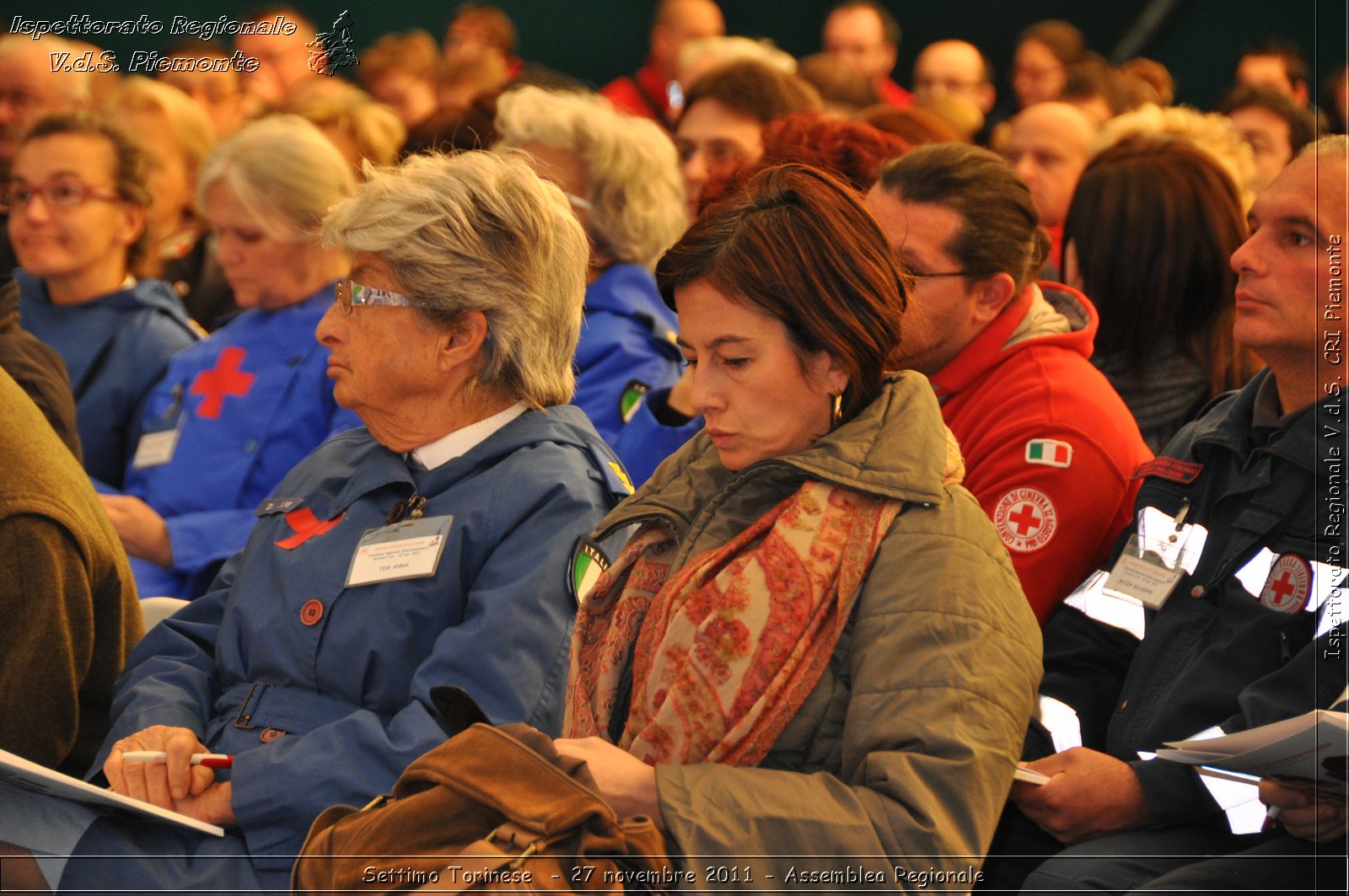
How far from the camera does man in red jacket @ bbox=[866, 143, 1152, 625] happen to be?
2496 millimetres

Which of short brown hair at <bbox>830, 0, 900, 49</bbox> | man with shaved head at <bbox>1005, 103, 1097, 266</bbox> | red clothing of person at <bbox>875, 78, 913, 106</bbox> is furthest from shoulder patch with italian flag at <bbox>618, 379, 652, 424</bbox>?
short brown hair at <bbox>830, 0, 900, 49</bbox>

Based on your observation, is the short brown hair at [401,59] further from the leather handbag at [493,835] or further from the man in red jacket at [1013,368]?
the leather handbag at [493,835]

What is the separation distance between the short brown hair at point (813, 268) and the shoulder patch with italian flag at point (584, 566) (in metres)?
0.48

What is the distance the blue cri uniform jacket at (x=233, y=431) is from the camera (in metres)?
3.42

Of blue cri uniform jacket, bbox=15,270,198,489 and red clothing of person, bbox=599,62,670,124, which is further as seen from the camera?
red clothing of person, bbox=599,62,670,124

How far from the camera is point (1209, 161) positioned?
3221 millimetres

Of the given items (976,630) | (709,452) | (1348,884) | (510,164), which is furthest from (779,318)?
(1348,884)

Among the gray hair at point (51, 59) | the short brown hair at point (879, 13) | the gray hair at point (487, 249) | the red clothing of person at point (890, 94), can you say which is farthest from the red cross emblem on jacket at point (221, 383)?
the short brown hair at point (879, 13)

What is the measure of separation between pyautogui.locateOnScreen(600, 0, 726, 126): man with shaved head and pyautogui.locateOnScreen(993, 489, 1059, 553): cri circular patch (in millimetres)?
5240

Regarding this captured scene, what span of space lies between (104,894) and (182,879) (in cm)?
11

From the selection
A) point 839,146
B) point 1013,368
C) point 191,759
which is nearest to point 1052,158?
point 839,146

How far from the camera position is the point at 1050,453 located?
2.54 meters

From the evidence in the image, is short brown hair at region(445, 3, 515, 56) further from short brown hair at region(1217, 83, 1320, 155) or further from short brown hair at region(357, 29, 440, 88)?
short brown hair at region(1217, 83, 1320, 155)

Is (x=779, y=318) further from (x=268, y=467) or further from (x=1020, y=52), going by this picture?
(x=1020, y=52)
